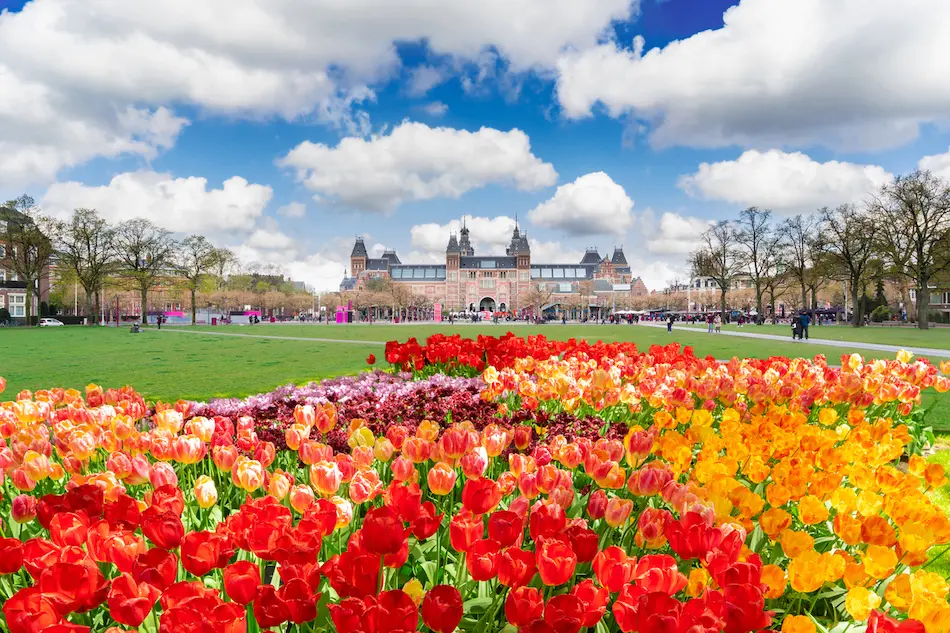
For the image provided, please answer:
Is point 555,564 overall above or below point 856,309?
below

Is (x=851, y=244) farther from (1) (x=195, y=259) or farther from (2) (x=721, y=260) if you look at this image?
(1) (x=195, y=259)

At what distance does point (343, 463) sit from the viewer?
6.81ft

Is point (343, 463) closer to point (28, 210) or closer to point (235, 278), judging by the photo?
point (28, 210)

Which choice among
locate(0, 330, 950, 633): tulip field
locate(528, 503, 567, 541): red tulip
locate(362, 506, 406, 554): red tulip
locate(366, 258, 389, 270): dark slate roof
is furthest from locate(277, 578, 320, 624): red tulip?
locate(366, 258, 389, 270): dark slate roof

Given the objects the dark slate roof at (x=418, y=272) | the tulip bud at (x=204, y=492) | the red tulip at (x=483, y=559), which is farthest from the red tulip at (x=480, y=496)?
the dark slate roof at (x=418, y=272)

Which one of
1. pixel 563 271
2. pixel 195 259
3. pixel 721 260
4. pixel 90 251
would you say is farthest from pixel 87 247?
pixel 563 271

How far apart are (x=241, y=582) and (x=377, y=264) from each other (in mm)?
134700

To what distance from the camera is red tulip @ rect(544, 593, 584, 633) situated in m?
1.14

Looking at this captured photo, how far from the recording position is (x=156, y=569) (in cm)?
127

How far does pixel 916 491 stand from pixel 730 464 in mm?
535

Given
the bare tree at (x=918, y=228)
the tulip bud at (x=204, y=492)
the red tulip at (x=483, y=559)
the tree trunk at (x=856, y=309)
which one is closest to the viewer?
the red tulip at (x=483, y=559)

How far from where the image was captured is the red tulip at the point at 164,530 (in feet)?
4.80

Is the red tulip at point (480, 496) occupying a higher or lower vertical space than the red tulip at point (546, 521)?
higher

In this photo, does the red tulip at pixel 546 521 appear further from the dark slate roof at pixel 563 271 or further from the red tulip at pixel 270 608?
the dark slate roof at pixel 563 271
